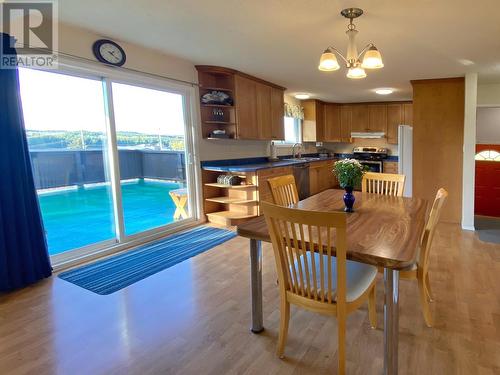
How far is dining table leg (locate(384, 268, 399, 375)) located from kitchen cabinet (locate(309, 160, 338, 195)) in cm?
480

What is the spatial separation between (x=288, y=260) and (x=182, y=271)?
1593mm

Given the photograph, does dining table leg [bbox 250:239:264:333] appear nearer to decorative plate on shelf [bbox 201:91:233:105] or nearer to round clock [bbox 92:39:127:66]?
round clock [bbox 92:39:127:66]

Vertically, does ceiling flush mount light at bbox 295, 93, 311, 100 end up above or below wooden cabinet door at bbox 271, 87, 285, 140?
above

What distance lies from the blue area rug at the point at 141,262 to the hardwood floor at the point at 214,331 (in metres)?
0.12

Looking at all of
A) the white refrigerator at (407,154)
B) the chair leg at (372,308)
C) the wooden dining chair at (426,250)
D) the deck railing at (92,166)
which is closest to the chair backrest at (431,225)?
the wooden dining chair at (426,250)

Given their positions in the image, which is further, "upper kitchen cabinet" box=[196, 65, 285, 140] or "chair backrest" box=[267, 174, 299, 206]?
"upper kitchen cabinet" box=[196, 65, 285, 140]

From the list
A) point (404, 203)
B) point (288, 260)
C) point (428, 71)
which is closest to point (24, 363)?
point (288, 260)

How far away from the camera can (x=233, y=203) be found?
448cm

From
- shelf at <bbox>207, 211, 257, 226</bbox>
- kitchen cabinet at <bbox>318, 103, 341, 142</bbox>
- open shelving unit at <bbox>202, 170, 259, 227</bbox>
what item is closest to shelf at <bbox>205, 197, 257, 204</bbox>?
open shelving unit at <bbox>202, 170, 259, 227</bbox>

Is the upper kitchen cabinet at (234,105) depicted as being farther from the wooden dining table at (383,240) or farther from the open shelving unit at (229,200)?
the wooden dining table at (383,240)

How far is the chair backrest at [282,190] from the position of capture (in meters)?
2.68

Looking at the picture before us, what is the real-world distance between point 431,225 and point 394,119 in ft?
20.4

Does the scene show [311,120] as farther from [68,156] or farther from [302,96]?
[68,156]

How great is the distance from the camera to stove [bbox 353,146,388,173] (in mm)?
7426
